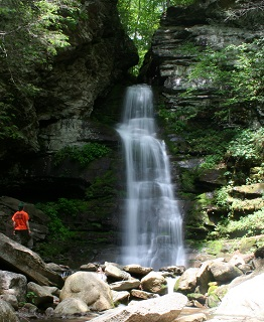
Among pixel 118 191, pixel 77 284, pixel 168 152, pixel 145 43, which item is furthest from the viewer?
Answer: pixel 145 43

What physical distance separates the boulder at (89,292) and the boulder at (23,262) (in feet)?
2.75

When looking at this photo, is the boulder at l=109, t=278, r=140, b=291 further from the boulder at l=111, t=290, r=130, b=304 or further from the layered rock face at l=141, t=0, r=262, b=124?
the layered rock face at l=141, t=0, r=262, b=124

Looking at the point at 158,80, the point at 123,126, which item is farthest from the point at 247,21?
the point at 123,126

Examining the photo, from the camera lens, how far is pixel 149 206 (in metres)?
13.0

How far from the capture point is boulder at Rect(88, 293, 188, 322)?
3.94 metres

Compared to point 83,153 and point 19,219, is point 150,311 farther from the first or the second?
point 83,153

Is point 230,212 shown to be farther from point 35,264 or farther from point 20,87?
point 20,87

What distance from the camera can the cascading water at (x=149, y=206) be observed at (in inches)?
455

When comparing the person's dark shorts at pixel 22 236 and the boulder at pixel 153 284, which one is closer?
the boulder at pixel 153 284

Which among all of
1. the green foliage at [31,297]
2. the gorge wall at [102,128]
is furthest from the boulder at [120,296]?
the gorge wall at [102,128]

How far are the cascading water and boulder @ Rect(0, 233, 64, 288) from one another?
3.75 metres

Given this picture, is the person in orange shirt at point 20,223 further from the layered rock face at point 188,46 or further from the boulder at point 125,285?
the layered rock face at point 188,46

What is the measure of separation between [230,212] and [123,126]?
7.56 m

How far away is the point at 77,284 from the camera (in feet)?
24.6
